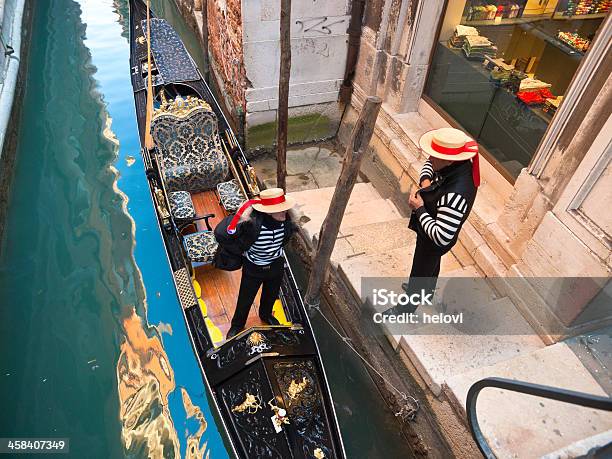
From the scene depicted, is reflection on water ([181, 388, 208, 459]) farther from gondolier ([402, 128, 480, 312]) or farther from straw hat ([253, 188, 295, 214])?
gondolier ([402, 128, 480, 312])

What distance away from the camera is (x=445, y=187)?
2.63m

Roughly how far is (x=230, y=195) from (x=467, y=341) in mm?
2426

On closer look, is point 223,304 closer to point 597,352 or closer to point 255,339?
point 255,339

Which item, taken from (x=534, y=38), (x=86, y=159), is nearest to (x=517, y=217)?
(x=534, y=38)

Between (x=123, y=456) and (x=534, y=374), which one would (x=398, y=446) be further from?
(x=123, y=456)

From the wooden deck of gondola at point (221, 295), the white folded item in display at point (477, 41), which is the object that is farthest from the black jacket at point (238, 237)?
the white folded item in display at point (477, 41)

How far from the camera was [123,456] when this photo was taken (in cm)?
335

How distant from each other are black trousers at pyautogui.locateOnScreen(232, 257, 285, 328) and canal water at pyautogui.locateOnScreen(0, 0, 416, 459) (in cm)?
86

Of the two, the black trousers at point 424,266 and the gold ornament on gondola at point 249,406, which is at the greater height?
the black trousers at point 424,266

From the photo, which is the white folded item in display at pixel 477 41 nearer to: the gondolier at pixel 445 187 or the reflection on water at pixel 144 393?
the gondolier at pixel 445 187

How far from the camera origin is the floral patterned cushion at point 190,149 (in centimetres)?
424

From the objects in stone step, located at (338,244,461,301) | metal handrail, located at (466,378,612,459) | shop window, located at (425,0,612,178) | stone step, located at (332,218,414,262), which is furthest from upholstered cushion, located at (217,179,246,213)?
metal handrail, located at (466,378,612,459)

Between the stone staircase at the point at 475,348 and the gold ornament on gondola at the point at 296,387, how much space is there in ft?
2.54

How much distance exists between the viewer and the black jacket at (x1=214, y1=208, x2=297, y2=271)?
2.70 m
